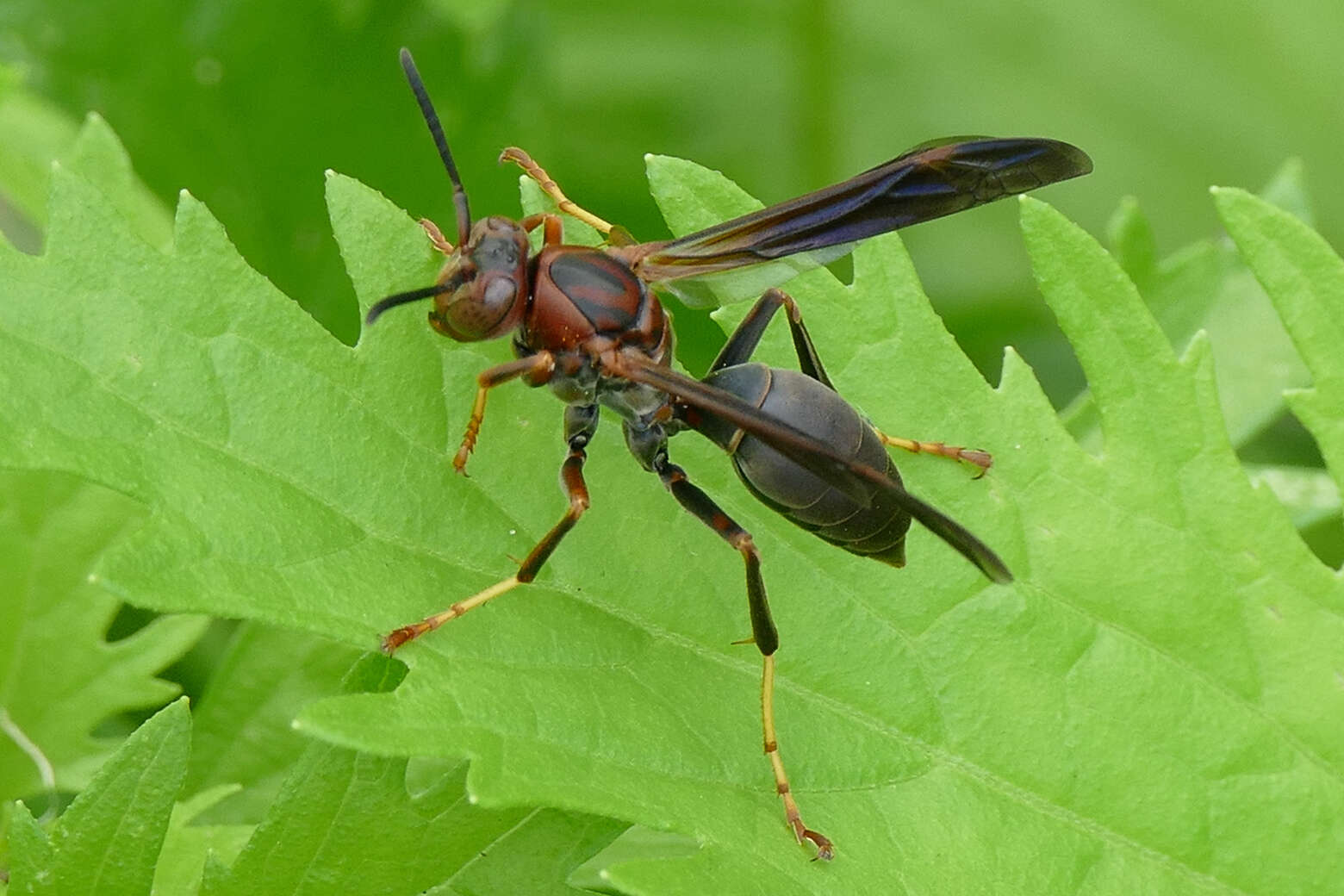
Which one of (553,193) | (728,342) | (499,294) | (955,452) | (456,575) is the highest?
(553,193)

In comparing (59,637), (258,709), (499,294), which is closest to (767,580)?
(499,294)

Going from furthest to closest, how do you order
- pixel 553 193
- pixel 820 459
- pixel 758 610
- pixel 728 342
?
1. pixel 553 193
2. pixel 728 342
3. pixel 758 610
4. pixel 820 459

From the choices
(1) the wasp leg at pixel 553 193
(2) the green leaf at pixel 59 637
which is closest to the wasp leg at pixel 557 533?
(1) the wasp leg at pixel 553 193

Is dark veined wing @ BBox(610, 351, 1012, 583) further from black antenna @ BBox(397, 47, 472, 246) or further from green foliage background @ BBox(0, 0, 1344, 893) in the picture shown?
black antenna @ BBox(397, 47, 472, 246)

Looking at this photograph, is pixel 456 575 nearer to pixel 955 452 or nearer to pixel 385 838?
pixel 385 838

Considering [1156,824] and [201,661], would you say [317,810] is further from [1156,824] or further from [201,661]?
[201,661]

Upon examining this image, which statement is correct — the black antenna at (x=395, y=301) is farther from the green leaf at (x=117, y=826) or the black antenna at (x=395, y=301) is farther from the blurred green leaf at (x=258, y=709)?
the blurred green leaf at (x=258, y=709)

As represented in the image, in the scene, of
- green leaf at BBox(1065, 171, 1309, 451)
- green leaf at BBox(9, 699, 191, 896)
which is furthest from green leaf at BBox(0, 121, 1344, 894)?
green leaf at BBox(1065, 171, 1309, 451)

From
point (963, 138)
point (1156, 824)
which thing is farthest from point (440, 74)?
point (1156, 824)
